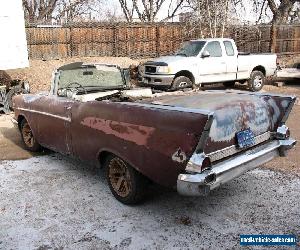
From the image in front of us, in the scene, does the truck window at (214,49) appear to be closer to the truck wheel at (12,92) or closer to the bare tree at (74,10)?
the truck wheel at (12,92)

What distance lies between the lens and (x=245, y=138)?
396 centimetres

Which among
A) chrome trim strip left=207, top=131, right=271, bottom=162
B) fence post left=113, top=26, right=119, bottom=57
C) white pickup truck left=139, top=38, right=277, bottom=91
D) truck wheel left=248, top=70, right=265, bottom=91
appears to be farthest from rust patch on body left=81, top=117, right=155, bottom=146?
fence post left=113, top=26, right=119, bottom=57

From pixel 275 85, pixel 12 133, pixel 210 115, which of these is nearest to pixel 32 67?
pixel 12 133

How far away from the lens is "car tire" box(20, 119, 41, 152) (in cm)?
628

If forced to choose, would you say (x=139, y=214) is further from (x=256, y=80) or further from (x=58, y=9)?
(x=58, y=9)

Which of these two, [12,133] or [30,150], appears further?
[12,133]

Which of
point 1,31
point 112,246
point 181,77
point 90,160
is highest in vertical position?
point 1,31

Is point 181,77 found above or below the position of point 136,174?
above

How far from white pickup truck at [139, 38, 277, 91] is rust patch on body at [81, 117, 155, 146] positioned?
7.32 meters

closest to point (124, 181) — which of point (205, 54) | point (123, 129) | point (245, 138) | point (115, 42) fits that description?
point (123, 129)

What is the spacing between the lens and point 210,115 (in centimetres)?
322

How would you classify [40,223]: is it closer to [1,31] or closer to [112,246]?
[112,246]

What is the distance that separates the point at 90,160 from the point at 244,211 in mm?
1953

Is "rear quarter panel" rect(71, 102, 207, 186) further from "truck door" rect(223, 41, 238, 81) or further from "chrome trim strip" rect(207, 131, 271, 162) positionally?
"truck door" rect(223, 41, 238, 81)
